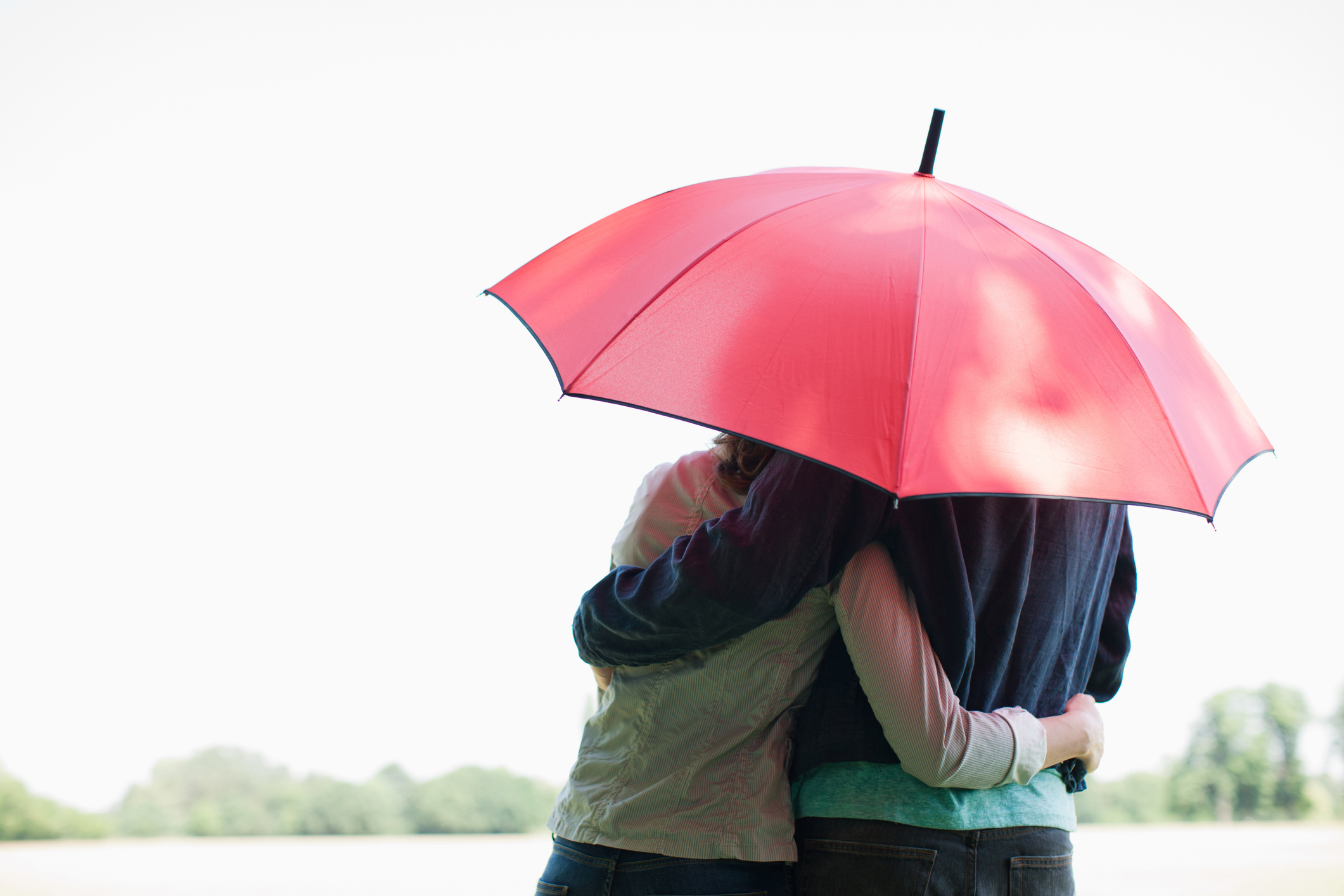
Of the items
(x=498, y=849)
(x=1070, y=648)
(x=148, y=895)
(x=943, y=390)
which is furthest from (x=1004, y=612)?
(x=498, y=849)

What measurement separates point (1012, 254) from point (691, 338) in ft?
1.47

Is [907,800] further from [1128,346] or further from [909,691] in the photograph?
[1128,346]

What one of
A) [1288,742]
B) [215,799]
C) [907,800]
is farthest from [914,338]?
[1288,742]

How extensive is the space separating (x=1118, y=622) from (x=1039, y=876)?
0.47 meters

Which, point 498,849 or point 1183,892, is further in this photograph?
point 498,849

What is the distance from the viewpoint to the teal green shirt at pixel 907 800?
3.56ft

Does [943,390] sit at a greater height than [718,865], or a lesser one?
greater

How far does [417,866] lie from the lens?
511cm

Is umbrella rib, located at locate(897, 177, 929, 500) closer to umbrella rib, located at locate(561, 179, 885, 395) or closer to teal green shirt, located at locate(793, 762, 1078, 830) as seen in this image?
umbrella rib, located at locate(561, 179, 885, 395)

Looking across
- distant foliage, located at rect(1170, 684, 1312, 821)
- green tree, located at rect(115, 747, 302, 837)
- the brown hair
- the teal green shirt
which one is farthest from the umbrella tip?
distant foliage, located at rect(1170, 684, 1312, 821)

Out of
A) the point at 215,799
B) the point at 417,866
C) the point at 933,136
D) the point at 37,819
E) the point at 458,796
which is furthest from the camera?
the point at 458,796

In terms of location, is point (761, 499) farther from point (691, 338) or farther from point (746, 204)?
point (746, 204)

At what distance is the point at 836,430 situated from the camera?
0.99 m

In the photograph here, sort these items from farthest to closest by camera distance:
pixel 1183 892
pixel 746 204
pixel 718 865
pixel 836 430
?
pixel 1183 892 → pixel 746 204 → pixel 718 865 → pixel 836 430
